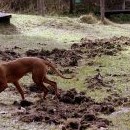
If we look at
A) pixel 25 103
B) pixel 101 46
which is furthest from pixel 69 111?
pixel 101 46

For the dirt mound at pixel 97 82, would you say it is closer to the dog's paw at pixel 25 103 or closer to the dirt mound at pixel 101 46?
the dog's paw at pixel 25 103

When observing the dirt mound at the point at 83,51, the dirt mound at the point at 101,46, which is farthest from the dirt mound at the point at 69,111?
the dirt mound at the point at 101,46

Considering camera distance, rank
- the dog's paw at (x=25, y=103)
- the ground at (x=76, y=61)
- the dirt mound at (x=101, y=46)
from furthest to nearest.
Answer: the dirt mound at (x=101, y=46), the dog's paw at (x=25, y=103), the ground at (x=76, y=61)

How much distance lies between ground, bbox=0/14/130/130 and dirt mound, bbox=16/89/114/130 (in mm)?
16

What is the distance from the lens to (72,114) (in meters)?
6.98

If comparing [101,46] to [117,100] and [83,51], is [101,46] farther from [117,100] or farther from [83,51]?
[117,100]

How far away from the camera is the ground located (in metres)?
7.06

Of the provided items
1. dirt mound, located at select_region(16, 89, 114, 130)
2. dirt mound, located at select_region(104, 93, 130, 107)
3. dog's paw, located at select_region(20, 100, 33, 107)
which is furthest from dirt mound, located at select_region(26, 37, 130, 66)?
dog's paw, located at select_region(20, 100, 33, 107)

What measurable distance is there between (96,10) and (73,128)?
17757mm

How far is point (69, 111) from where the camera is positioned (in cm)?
717

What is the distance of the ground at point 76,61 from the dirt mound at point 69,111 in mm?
16

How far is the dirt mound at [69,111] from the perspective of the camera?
6633 mm

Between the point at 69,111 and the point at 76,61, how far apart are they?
14.7 ft

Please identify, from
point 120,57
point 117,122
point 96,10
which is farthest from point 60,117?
point 96,10
